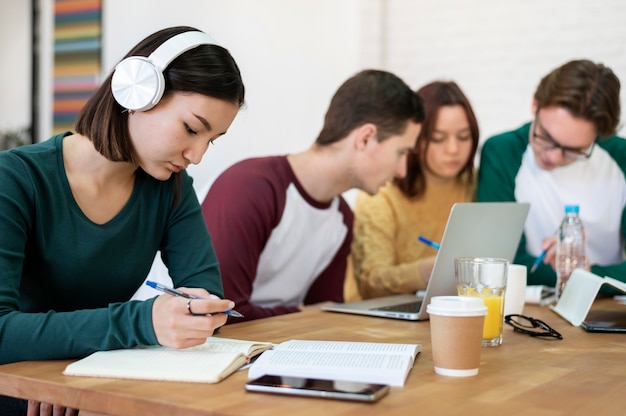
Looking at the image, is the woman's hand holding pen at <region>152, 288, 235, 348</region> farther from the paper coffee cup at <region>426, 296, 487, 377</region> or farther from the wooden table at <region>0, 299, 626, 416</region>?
the paper coffee cup at <region>426, 296, 487, 377</region>

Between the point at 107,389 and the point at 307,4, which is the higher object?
the point at 307,4

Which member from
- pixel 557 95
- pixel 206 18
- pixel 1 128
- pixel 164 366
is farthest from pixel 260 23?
pixel 164 366

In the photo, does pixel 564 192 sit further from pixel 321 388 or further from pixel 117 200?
pixel 321 388

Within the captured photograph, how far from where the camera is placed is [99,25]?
3957mm

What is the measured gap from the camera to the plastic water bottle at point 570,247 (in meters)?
2.13

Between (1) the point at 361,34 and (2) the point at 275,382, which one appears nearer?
(2) the point at 275,382

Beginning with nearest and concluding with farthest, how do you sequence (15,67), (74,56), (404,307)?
(404,307)
(74,56)
(15,67)

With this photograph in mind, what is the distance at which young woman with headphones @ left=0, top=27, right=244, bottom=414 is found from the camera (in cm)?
118

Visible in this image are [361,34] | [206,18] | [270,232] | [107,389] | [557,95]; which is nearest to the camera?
[107,389]

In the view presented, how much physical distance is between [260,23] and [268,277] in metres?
2.16

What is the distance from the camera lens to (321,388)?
3.15 feet

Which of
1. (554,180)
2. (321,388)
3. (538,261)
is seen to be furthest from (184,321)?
(554,180)

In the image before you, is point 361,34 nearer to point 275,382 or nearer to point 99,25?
point 99,25

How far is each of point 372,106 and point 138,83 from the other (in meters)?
0.96
